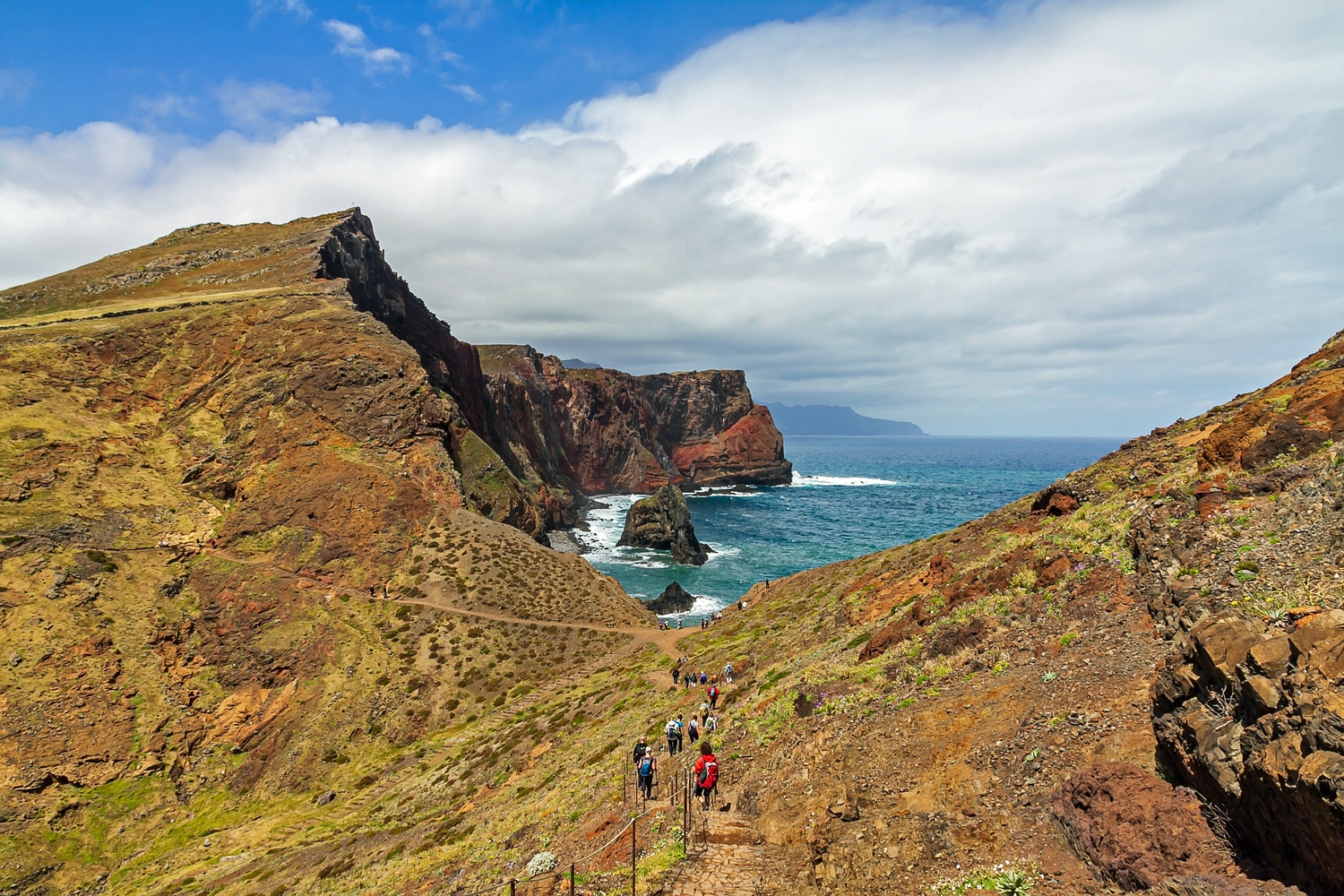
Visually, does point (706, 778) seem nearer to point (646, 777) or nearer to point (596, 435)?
point (646, 777)

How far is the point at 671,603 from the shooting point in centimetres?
6744

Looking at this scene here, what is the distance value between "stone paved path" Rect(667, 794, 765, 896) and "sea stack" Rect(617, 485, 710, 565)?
77353mm

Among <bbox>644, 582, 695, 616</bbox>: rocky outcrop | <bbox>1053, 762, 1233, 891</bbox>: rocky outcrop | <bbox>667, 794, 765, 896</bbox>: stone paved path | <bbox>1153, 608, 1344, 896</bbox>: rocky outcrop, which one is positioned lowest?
<bbox>644, 582, 695, 616</bbox>: rocky outcrop

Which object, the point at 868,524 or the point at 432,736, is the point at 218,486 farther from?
the point at 868,524

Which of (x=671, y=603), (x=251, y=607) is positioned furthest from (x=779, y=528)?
(x=251, y=607)

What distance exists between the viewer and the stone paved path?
1150 centimetres

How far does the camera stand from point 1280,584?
1062 centimetres

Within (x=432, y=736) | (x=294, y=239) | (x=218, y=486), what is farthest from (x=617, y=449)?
(x=432, y=736)

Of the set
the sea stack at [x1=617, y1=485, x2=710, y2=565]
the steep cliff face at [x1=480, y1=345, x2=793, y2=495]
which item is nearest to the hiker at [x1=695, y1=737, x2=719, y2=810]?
the sea stack at [x1=617, y1=485, x2=710, y2=565]

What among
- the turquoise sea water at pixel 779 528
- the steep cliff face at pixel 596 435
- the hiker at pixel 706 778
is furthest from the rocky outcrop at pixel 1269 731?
the steep cliff face at pixel 596 435

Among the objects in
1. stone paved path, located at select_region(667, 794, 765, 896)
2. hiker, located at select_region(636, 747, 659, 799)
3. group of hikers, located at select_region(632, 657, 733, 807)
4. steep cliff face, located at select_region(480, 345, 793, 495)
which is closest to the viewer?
stone paved path, located at select_region(667, 794, 765, 896)

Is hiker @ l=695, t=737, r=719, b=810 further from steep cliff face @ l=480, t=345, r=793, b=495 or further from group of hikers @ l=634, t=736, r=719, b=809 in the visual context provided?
steep cliff face @ l=480, t=345, r=793, b=495

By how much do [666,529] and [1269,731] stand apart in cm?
9216

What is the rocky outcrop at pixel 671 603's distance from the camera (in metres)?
66.7
